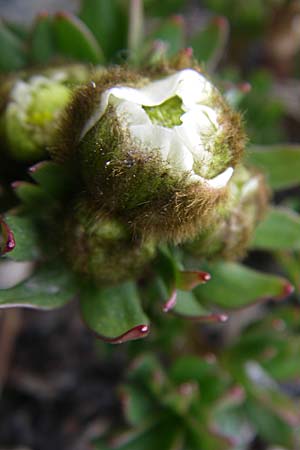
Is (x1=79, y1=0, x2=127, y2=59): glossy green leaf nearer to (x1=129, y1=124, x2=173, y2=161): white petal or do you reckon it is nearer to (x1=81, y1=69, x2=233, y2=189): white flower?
(x1=81, y1=69, x2=233, y2=189): white flower

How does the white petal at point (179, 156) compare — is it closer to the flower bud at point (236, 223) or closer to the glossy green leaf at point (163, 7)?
the flower bud at point (236, 223)

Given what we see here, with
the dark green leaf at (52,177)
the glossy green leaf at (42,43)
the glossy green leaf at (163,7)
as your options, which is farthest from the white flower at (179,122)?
the glossy green leaf at (163,7)

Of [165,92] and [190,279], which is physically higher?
[165,92]

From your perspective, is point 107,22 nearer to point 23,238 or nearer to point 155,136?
point 23,238

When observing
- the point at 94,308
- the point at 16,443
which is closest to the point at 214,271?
the point at 94,308

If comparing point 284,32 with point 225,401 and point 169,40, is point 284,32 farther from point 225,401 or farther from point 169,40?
point 225,401

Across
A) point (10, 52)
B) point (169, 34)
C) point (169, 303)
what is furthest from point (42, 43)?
point (169, 303)
